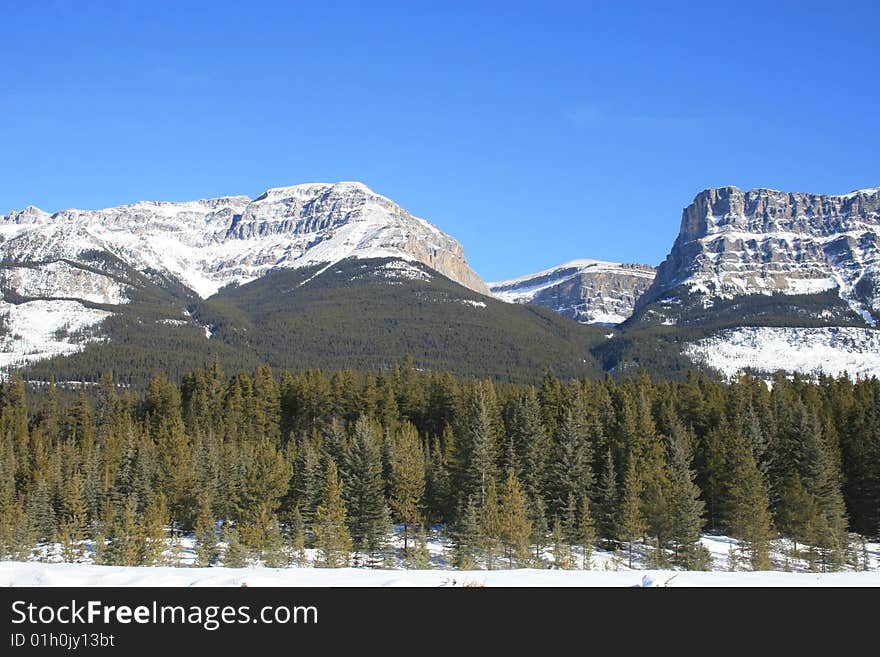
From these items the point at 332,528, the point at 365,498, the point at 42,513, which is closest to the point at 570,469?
the point at 365,498

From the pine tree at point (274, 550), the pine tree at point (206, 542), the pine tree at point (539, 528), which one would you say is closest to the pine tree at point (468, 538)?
the pine tree at point (539, 528)

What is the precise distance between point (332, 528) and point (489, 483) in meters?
14.2

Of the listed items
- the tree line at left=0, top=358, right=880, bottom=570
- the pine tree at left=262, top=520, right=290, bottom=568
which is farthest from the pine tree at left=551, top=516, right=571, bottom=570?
the pine tree at left=262, top=520, right=290, bottom=568

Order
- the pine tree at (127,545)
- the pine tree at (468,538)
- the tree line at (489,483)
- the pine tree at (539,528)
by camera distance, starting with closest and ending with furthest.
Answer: the pine tree at (127,545), the pine tree at (468,538), the tree line at (489,483), the pine tree at (539,528)

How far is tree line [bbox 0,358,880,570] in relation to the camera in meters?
55.7

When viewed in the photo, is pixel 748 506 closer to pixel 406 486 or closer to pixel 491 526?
pixel 491 526

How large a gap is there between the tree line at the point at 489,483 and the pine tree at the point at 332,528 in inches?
7.6

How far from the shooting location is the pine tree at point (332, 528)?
51656 millimetres

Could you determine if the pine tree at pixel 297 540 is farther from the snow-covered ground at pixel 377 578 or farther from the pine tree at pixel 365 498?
the snow-covered ground at pixel 377 578

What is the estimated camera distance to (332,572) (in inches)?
877
